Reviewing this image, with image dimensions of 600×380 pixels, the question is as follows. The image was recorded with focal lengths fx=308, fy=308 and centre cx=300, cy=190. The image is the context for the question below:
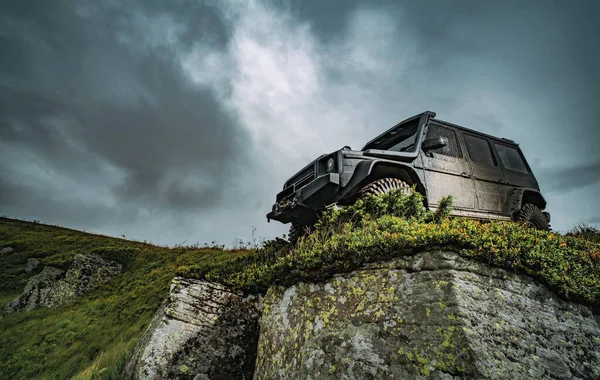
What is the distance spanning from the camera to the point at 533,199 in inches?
297

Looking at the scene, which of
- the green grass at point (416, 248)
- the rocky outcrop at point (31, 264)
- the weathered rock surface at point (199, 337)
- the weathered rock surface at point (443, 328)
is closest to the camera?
the weathered rock surface at point (443, 328)

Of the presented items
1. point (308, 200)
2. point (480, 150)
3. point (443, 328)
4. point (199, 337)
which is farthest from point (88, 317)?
point (480, 150)

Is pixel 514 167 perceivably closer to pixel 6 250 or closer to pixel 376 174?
pixel 376 174

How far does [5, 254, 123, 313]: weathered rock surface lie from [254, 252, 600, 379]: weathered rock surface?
10.4 metres

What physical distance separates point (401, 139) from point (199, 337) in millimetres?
5637

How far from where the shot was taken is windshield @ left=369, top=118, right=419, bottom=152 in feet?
21.6

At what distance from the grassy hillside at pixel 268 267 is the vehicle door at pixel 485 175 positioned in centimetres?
146

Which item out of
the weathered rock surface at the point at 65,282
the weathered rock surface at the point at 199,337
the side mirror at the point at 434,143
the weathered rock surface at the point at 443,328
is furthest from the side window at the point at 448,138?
the weathered rock surface at the point at 65,282

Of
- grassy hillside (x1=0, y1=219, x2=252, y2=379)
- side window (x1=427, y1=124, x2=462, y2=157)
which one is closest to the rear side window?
side window (x1=427, y1=124, x2=462, y2=157)

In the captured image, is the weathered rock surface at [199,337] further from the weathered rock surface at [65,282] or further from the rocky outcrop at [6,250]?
the rocky outcrop at [6,250]

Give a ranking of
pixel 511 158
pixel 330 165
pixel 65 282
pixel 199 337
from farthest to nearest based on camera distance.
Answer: pixel 65 282 < pixel 511 158 < pixel 330 165 < pixel 199 337

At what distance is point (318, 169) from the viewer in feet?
18.4

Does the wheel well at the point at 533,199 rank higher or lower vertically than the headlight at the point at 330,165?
higher

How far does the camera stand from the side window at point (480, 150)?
23.0 ft
